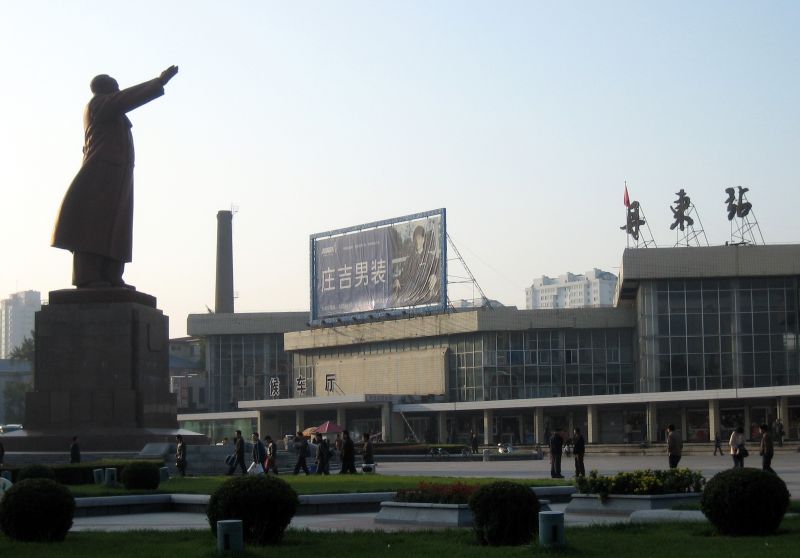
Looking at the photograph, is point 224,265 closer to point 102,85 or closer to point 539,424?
point 539,424

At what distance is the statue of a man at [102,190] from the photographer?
35312 mm

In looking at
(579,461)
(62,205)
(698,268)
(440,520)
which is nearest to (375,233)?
(698,268)

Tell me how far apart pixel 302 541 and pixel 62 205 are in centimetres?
2198

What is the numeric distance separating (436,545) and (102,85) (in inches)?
948

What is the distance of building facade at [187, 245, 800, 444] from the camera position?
70000 mm

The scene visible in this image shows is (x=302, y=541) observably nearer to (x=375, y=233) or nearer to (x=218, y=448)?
(x=218, y=448)

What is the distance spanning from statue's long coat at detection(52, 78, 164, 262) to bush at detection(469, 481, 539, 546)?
22.8 m

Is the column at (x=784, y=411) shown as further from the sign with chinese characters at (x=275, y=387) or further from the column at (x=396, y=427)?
the sign with chinese characters at (x=275, y=387)

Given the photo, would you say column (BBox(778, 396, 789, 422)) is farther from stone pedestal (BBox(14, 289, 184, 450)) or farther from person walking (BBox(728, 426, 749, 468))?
stone pedestal (BBox(14, 289, 184, 450))

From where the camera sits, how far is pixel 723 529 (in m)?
14.9

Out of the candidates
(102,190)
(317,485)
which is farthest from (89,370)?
(317,485)

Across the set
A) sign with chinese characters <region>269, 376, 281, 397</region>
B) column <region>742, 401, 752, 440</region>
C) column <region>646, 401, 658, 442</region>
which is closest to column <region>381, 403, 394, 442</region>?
sign with chinese characters <region>269, 376, 281, 397</region>

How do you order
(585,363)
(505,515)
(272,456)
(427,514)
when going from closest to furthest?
(505,515)
(427,514)
(272,456)
(585,363)

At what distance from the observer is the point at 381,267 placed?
261 feet
